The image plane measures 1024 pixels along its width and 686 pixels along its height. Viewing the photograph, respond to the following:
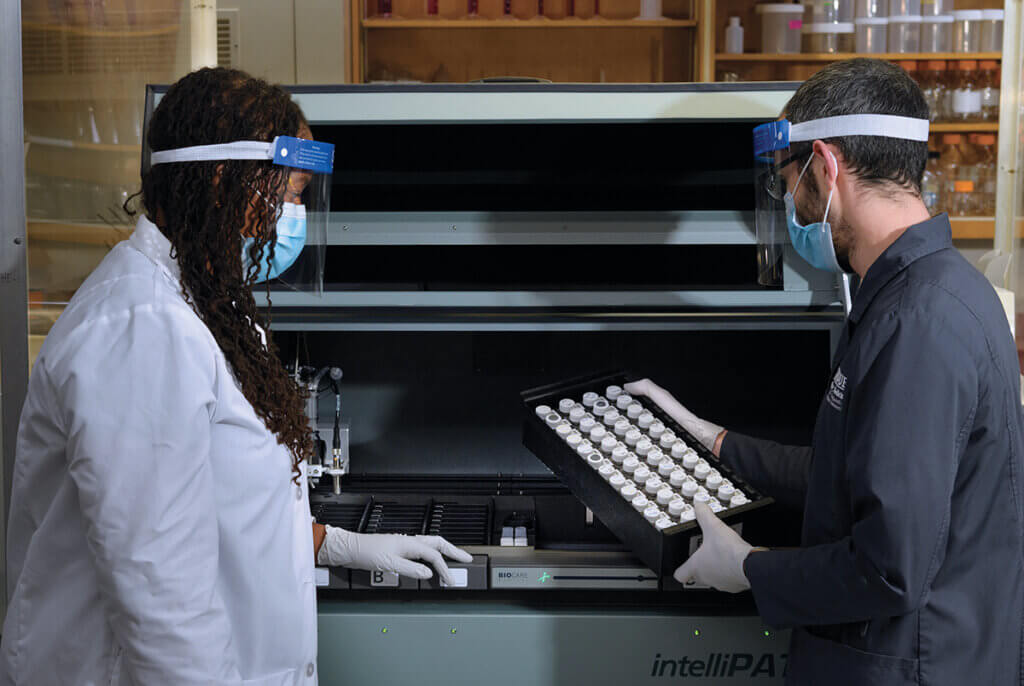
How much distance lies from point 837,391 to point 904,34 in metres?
3.36

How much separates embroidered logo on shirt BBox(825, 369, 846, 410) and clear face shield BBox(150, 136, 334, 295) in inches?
27.3

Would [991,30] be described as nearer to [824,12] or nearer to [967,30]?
[967,30]

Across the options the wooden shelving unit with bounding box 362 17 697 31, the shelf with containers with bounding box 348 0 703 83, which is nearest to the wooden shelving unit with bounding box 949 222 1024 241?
the shelf with containers with bounding box 348 0 703 83

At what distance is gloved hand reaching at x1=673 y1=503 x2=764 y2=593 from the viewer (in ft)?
4.12

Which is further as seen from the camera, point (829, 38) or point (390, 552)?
point (829, 38)

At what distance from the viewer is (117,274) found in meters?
0.98

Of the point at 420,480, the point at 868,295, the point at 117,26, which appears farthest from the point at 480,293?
the point at 117,26

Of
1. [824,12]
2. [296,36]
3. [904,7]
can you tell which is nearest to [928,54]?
[904,7]

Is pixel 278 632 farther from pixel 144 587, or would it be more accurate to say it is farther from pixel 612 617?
pixel 612 617

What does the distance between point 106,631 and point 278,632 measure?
7.7 inches

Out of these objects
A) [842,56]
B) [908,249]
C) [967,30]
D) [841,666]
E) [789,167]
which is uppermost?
[967,30]

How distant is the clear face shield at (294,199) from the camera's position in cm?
101

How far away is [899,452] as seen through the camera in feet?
3.22

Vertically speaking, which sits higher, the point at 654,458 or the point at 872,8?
the point at 872,8
